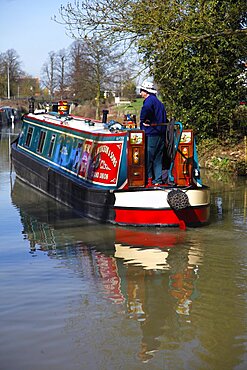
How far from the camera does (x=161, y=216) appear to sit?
8.82m

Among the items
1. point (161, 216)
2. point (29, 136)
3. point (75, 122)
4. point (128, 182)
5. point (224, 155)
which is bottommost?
point (161, 216)

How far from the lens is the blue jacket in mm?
9141

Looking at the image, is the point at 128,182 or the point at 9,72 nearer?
the point at 128,182

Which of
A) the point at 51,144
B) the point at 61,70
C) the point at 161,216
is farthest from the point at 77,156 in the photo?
the point at 61,70

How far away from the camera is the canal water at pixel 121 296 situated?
4477 millimetres

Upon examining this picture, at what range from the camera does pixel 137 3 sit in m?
12.7

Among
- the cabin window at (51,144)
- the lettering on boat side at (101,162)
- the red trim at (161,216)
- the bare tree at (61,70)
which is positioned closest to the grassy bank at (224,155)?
the cabin window at (51,144)

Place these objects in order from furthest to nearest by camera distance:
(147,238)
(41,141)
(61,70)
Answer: (61,70) → (41,141) → (147,238)

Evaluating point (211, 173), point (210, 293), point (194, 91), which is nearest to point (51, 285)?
point (210, 293)

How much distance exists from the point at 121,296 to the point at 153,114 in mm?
3963

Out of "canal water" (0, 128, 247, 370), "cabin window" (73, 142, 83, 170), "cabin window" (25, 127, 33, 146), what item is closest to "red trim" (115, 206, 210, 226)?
"canal water" (0, 128, 247, 370)

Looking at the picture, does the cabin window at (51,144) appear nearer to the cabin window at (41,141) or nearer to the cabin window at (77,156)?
the cabin window at (41,141)

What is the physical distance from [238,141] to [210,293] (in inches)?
494

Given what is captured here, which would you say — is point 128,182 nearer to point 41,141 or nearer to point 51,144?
point 51,144
